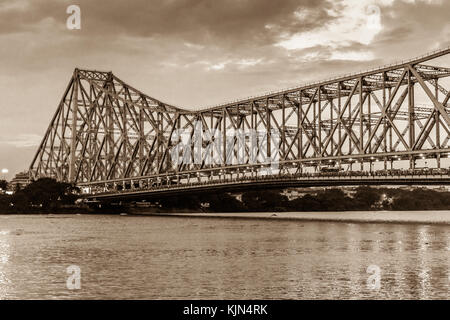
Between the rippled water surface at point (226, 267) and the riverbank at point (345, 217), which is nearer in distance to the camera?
the rippled water surface at point (226, 267)

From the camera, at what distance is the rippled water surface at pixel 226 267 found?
2445cm

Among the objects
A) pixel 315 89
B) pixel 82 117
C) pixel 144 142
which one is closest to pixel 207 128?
pixel 144 142

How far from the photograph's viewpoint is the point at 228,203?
535 ft

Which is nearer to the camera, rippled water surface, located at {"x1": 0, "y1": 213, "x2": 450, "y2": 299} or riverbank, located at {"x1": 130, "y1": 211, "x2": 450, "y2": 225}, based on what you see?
rippled water surface, located at {"x1": 0, "y1": 213, "x2": 450, "y2": 299}

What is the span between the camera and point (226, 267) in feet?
104

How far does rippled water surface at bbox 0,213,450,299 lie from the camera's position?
80.2 ft
